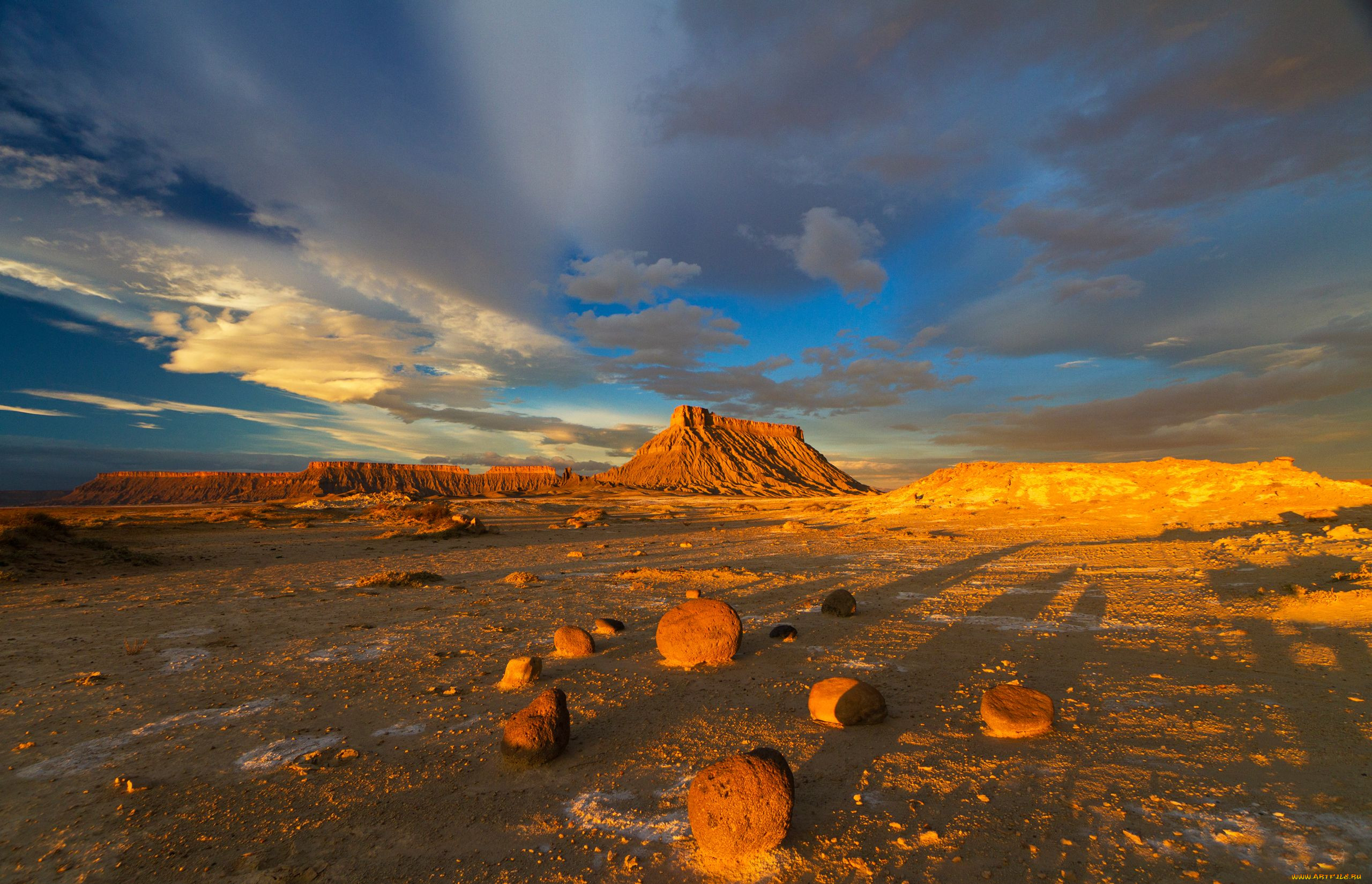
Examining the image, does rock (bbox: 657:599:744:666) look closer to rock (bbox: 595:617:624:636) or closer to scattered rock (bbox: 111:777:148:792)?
rock (bbox: 595:617:624:636)

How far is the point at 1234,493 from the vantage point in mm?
30609

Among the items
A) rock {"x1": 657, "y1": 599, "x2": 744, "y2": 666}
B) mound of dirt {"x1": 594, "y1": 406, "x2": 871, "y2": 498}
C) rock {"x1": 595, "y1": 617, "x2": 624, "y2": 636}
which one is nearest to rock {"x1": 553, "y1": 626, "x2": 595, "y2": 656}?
rock {"x1": 595, "y1": 617, "x2": 624, "y2": 636}

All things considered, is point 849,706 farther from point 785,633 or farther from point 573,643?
point 573,643

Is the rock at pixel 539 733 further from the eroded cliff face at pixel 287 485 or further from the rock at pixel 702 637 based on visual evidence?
the eroded cliff face at pixel 287 485

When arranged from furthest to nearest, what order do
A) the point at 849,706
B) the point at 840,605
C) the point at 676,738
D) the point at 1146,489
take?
1. the point at 1146,489
2. the point at 840,605
3. the point at 849,706
4. the point at 676,738

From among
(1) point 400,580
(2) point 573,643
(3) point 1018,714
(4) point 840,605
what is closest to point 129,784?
(2) point 573,643

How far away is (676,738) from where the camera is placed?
6145mm

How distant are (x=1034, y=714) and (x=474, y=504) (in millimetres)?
66538

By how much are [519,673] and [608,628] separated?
3066 millimetres

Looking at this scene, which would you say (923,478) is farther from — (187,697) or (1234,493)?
(187,697)

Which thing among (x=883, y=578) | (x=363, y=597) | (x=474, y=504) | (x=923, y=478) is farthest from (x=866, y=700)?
(x=474, y=504)

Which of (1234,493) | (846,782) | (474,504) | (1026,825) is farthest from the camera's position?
(474,504)

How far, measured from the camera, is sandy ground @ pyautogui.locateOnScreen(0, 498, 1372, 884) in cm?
408

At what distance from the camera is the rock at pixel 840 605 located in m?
11.8
